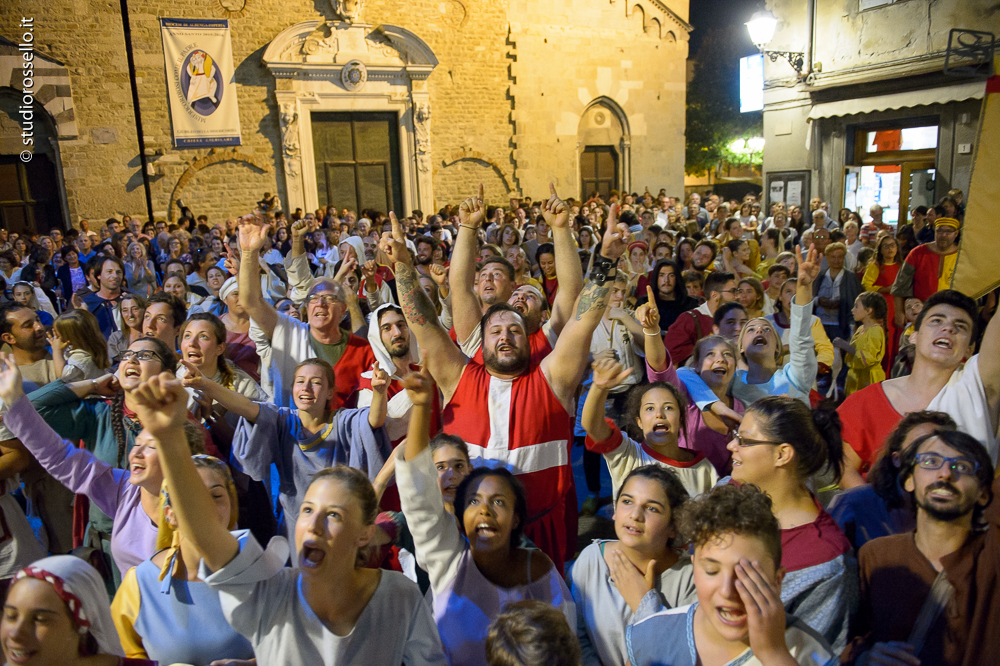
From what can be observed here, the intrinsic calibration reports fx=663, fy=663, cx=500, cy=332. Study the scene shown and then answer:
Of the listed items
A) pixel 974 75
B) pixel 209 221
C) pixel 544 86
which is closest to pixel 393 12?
pixel 544 86

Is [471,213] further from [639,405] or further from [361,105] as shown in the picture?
[361,105]

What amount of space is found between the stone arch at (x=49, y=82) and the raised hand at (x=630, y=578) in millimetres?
16475

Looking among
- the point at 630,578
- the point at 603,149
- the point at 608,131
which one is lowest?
the point at 630,578

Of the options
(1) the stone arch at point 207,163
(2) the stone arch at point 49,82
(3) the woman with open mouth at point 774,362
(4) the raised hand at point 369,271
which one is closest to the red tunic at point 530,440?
(3) the woman with open mouth at point 774,362

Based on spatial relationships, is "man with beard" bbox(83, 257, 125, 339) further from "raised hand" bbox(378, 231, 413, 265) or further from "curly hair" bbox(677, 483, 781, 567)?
→ "curly hair" bbox(677, 483, 781, 567)

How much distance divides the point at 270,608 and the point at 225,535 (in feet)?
0.96

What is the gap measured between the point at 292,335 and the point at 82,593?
8.28ft

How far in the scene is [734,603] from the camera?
1735 millimetres

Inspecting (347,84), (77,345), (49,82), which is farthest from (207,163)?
(77,345)

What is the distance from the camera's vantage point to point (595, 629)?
231 cm

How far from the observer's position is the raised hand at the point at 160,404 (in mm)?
1620

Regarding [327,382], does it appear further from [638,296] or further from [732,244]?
[732,244]

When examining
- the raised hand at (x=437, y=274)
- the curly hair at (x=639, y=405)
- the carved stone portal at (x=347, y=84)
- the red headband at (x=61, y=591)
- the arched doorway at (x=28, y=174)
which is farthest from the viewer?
the carved stone portal at (x=347, y=84)

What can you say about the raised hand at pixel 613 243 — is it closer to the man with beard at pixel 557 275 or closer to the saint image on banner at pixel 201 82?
the man with beard at pixel 557 275
